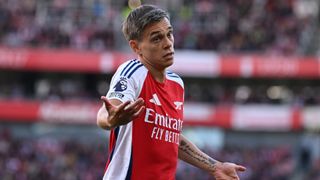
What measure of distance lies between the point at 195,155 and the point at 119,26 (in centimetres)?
2599

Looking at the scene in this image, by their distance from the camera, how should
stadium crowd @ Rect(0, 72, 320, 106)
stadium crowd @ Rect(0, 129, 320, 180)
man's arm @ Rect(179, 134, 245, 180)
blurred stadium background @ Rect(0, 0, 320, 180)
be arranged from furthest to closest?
stadium crowd @ Rect(0, 72, 320, 106) → blurred stadium background @ Rect(0, 0, 320, 180) → stadium crowd @ Rect(0, 129, 320, 180) → man's arm @ Rect(179, 134, 245, 180)

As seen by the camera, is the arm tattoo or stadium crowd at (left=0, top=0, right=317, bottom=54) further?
stadium crowd at (left=0, top=0, right=317, bottom=54)

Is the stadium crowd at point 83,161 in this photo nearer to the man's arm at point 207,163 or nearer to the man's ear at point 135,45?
the man's arm at point 207,163

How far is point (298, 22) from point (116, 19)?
699cm

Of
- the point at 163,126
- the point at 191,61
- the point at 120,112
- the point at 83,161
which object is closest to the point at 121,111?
the point at 120,112

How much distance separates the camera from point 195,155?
5652mm

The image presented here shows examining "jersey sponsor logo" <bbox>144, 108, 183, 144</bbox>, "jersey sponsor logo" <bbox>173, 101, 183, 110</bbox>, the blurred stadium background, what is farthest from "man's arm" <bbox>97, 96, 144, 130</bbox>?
the blurred stadium background

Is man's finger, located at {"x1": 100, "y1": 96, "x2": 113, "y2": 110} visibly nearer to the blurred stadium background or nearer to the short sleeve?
the short sleeve

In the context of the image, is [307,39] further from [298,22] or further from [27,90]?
[27,90]

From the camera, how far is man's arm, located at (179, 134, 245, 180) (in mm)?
5500

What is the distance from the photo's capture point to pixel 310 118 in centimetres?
3141

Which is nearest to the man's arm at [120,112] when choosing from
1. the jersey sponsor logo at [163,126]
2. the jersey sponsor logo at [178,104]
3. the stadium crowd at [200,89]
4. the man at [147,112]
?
the man at [147,112]

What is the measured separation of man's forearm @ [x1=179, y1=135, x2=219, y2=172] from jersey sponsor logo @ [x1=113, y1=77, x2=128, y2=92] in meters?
0.87

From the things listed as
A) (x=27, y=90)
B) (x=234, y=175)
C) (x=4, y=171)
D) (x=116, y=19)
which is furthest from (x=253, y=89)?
(x=234, y=175)
